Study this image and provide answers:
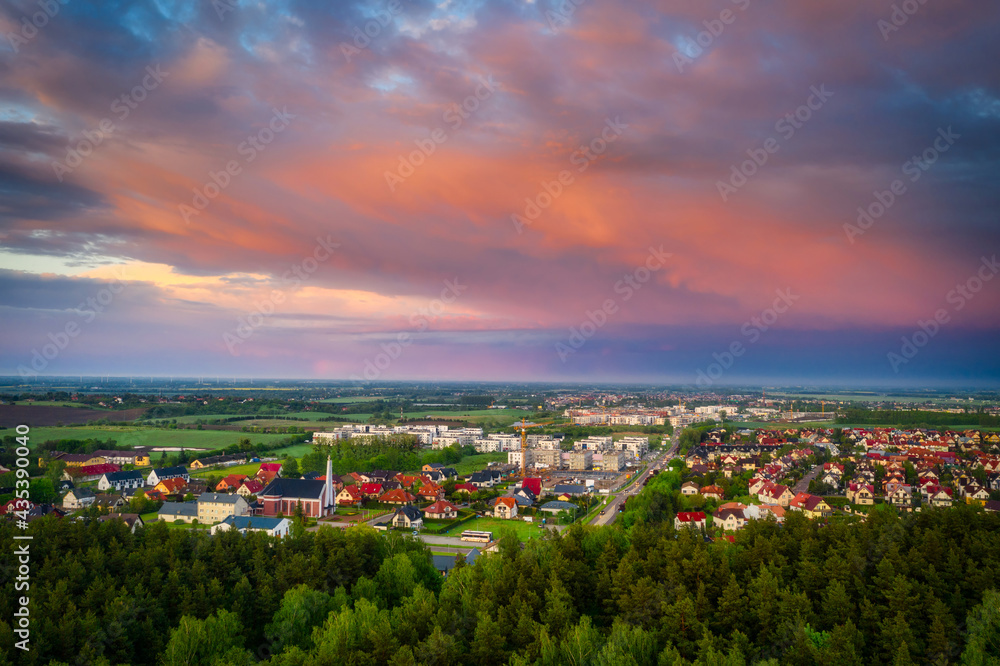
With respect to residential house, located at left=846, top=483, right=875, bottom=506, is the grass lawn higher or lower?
lower

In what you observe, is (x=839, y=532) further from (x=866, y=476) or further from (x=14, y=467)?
(x=14, y=467)

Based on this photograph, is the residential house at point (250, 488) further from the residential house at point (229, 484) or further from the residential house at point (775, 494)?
the residential house at point (775, 494)

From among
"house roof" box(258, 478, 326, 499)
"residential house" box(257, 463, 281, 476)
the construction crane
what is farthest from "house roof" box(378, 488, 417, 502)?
the construction crane

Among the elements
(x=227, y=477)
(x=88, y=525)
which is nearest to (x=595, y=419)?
(x=227, y=477)

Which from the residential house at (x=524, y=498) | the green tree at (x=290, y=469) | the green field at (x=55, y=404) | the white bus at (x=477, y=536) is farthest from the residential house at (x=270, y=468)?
the green field at (x=55, y=404)

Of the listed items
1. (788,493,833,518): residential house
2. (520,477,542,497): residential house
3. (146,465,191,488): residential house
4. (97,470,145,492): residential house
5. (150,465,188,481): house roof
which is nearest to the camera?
(788,493,833,518): residential house

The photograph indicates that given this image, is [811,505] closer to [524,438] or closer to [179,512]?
[524,438]

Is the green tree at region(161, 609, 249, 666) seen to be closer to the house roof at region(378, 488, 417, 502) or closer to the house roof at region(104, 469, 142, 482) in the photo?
the house roof at region(378, 488, 417, 502)
